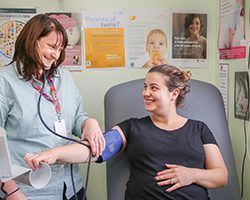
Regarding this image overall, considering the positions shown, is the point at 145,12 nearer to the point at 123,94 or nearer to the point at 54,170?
the point at 123,94

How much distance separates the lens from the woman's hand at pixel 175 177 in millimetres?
1542

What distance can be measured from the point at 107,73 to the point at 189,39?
2.01 ft

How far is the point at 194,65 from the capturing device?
2.33 m

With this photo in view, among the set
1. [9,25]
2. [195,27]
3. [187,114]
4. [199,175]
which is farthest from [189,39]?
[9,25]

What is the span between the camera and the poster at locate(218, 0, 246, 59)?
6.47ft

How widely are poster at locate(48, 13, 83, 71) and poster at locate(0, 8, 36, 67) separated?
18 cm

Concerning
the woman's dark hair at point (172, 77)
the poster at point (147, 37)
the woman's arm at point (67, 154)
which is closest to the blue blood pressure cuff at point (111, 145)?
the woman's arm at point (67, 154)

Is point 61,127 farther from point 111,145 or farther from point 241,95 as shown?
point 241,95

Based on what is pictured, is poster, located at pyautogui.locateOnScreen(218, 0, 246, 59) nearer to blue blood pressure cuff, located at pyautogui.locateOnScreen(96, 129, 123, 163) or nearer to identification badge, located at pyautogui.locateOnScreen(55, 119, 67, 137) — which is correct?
blue blood pressure cuff, located at pyautogui.locateOnScreen(96, 129, 123, 163)

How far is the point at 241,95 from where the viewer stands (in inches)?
78.4

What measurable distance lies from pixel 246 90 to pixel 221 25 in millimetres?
539

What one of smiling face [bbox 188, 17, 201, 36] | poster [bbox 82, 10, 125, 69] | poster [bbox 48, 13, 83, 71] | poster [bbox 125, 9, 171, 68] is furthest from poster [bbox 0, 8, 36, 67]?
smiling face [bbox 188, 17, 201, 36]

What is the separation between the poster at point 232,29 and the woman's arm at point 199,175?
681 millimetres

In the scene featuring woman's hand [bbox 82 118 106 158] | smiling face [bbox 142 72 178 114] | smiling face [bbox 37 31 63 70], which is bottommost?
woman's hand [bbox 82 118 106 158]
